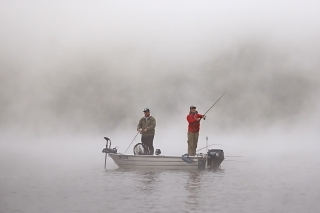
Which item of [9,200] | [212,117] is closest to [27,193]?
[9,200]

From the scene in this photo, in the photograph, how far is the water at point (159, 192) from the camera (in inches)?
563

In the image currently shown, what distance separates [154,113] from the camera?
193875mm

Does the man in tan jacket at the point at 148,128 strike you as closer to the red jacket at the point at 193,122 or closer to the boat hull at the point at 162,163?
the boat hull at the point at 162,163

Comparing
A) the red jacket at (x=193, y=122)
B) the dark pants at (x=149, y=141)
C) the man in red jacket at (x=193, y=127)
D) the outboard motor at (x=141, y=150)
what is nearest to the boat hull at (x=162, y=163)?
the outboard motor at (x=141, y=150)

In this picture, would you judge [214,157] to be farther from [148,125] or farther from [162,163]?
[148,125]

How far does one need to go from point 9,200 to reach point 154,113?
178341mm

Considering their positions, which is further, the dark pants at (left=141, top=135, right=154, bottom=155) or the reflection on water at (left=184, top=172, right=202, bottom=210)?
the dark pants at (left=141, top=135, right=154, bottom=155)

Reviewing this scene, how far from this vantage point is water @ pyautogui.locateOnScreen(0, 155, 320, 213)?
46.9 feet

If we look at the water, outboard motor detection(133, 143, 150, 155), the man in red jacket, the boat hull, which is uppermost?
the man in red jacket

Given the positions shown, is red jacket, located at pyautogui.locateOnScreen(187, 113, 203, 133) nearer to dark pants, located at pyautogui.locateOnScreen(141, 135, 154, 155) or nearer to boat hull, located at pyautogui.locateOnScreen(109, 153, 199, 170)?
boat hull, located at pyautogui.locateOnScreen(109, 153, 199, 170)

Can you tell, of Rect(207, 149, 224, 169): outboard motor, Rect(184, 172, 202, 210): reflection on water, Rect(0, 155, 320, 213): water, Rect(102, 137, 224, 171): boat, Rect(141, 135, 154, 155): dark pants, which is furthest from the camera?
Rect(141, 135, 154, 155): dark pants

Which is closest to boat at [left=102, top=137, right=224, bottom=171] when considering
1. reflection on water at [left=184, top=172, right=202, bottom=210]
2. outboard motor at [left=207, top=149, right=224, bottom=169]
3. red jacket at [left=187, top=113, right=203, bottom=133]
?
outboard motor at [left=207, top=149, right=224, bottom=169]

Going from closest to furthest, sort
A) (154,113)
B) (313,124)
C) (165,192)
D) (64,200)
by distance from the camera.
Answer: (64,200), (165,192), (313,124), (154,113)

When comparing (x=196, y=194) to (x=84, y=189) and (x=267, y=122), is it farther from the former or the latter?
(x=267, y=122)
